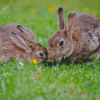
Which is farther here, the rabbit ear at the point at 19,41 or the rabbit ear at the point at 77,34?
the rabbit ear at the point at 19,41

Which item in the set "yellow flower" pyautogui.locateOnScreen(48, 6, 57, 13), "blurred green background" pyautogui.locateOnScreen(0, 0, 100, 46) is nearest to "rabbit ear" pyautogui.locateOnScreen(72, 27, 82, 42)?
"blurred green background" pyautogui.locateOnScreen(0, 0, 100, 46)

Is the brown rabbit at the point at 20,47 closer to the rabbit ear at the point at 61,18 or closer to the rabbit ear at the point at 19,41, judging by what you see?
the rabbit ear at the point at 19,41

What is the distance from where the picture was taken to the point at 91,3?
10266 millimetres

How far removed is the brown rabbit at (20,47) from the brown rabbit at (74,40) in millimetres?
523

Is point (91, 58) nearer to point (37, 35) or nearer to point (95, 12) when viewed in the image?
point (37, 35)

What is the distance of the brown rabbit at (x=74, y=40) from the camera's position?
489cm

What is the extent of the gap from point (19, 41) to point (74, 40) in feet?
4.94

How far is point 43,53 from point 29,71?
0.98m

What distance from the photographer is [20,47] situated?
564 cm

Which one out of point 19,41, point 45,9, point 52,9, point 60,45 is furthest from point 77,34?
point 45,9

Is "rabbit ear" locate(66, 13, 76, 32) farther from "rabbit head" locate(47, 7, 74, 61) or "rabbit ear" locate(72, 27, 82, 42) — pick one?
"rabbit ear" locate(72, 27, 82, 42)

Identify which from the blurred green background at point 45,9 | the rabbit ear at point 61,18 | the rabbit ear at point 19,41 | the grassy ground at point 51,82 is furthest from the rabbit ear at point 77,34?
the blurred green background at point 45,9

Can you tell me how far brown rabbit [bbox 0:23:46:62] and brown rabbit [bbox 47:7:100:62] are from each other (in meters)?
0.52

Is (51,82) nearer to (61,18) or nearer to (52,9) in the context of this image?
(61,18)
